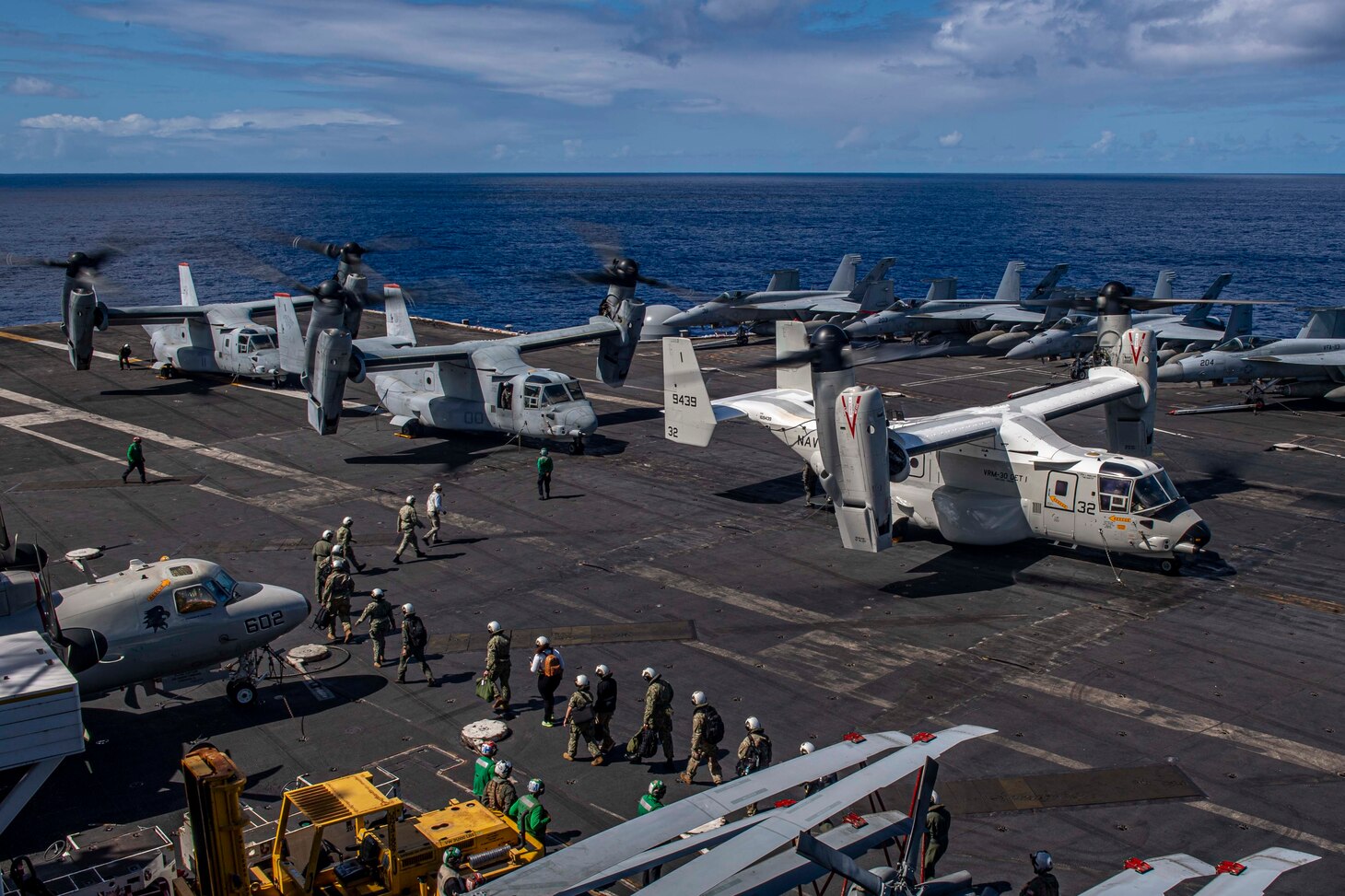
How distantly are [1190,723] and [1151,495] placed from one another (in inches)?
298

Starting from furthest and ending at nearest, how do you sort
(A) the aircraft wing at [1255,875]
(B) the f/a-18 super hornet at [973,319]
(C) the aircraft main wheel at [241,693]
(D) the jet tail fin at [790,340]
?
1. (B) the f/a-18 super hornet at [973,319]
2. (D) the jet tail fin at [790,340]
3. (C) the aircraft main wheel at [241,693]
4. (A) the aircraft wing at [1255,875]

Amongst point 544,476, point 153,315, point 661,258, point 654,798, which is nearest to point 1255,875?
point 654,798

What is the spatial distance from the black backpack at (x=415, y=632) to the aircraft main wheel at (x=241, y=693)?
282cm

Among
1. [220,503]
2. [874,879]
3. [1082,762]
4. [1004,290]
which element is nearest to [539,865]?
[874,879]

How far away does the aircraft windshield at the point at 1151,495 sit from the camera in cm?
2453

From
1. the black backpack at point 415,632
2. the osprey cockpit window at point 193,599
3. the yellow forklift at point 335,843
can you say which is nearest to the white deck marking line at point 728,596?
the black backpack at point 415,632

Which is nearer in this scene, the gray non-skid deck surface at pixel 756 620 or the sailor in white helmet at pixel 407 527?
the gray non-skid deck surface at pixel 756 620

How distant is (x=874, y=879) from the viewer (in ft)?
27.3

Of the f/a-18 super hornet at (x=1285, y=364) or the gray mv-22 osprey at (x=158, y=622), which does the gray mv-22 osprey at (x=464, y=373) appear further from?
the f/a-18 super hornet at (x=1285, y=364)

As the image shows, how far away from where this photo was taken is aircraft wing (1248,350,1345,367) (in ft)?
136

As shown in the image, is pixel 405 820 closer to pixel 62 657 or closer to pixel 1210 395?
pixel 62 657

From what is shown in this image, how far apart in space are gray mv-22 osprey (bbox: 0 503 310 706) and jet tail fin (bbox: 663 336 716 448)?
44.4 feet

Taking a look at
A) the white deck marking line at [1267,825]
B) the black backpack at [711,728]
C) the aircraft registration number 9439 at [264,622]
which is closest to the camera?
the white deck marking line at [1267,825]

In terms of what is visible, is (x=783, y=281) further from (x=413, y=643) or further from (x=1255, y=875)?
(x=1255, y=875)
